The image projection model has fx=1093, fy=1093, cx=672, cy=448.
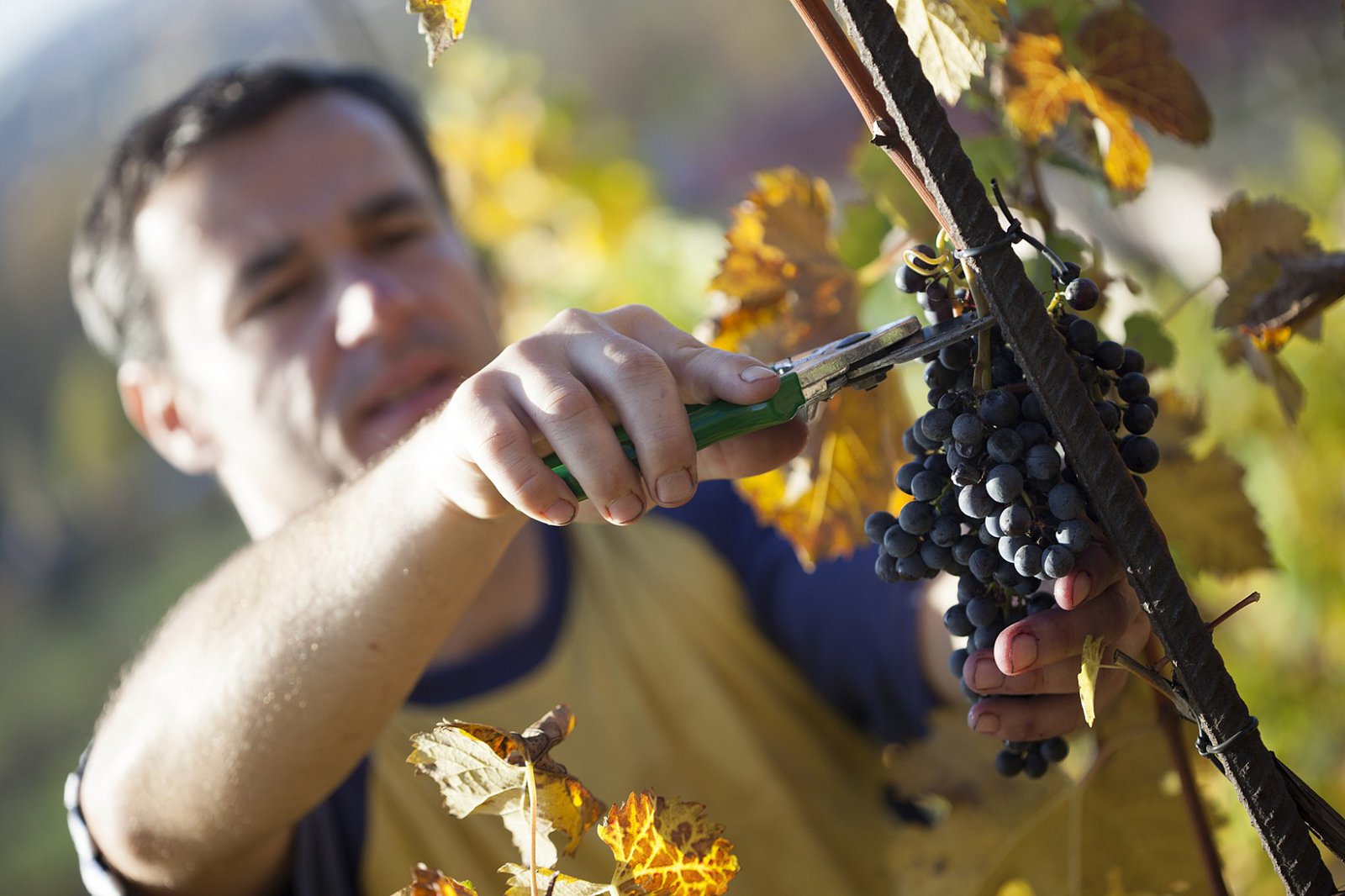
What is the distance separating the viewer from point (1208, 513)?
742mm

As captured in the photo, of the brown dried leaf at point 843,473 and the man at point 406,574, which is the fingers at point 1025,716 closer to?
the man at point 406,574

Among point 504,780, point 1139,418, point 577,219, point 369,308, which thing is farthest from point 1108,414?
point 577,219

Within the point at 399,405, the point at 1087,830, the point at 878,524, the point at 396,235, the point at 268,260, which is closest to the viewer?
the point at 878,524

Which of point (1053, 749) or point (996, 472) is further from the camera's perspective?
point (1053, 749)

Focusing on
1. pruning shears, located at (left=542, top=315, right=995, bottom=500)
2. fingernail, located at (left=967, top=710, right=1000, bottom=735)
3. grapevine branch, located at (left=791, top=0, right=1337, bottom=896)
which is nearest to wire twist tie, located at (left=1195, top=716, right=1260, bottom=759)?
grapevine branch, located at (left=791, top=0, right=1337, bottom=896)

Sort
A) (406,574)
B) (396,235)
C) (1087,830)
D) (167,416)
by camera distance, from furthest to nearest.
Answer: (167,416) < (396,235) < (1087,830) < (406,574)

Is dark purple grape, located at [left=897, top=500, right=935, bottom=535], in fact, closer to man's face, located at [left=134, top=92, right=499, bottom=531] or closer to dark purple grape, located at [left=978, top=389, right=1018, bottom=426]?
dark purple grape, located at [left=978, top=389, right=1018, bottom=426]

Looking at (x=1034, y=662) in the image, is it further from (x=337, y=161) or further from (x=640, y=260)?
(x=640, y=260)

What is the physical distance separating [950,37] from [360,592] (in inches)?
19.4

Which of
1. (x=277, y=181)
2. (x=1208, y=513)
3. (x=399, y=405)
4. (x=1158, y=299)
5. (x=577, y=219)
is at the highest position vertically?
(x=277, y=181)

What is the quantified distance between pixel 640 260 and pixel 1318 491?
134 centimetres

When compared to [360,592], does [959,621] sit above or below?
below

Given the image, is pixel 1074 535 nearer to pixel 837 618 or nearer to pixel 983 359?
pixel 983 359

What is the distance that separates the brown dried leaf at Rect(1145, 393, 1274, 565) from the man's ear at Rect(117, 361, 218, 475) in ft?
4.28
